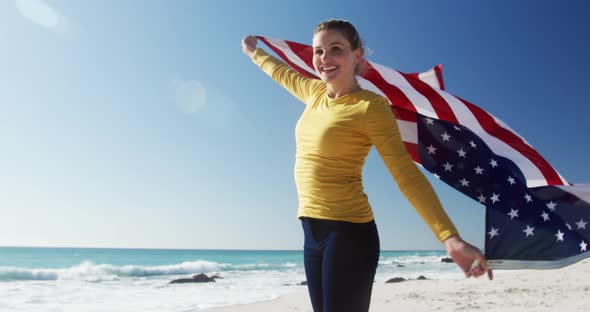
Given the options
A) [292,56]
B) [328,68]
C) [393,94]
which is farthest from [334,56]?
[292,56]

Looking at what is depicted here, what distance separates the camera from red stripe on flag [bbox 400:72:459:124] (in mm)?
3709

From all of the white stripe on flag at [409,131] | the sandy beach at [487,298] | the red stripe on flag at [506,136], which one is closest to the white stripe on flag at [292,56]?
the white stripe on flag at [409,131]

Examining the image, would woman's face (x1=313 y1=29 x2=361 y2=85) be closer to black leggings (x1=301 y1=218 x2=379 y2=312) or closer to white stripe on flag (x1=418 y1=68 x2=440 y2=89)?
black leggings (x1=301 y1=218 x2=379 y2=312)

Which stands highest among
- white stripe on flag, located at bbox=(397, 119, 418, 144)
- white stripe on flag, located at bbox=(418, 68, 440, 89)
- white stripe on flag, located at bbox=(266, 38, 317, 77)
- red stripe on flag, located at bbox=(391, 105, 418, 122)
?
white stripe on flag, located at bbox=(266, 38, 317, 77)

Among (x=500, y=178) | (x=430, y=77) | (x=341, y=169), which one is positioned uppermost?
(x=430, y=77)

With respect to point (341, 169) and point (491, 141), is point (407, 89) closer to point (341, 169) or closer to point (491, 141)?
point (491, 141)

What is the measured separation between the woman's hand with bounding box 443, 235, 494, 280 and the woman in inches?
9.8

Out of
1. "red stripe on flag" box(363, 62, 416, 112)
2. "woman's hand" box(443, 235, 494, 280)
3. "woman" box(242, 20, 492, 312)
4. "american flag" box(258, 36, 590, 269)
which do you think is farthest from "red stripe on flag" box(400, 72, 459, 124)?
"woman's hand" box(443, 235, 494, 280)

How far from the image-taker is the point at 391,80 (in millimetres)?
3896

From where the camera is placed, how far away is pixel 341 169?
70.6 inches

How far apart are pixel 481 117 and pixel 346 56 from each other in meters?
2.23

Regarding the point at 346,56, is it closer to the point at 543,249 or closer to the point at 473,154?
the point at 473,154

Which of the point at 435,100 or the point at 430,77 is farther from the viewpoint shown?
the point at 430,77

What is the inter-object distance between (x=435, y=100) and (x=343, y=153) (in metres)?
2.26
